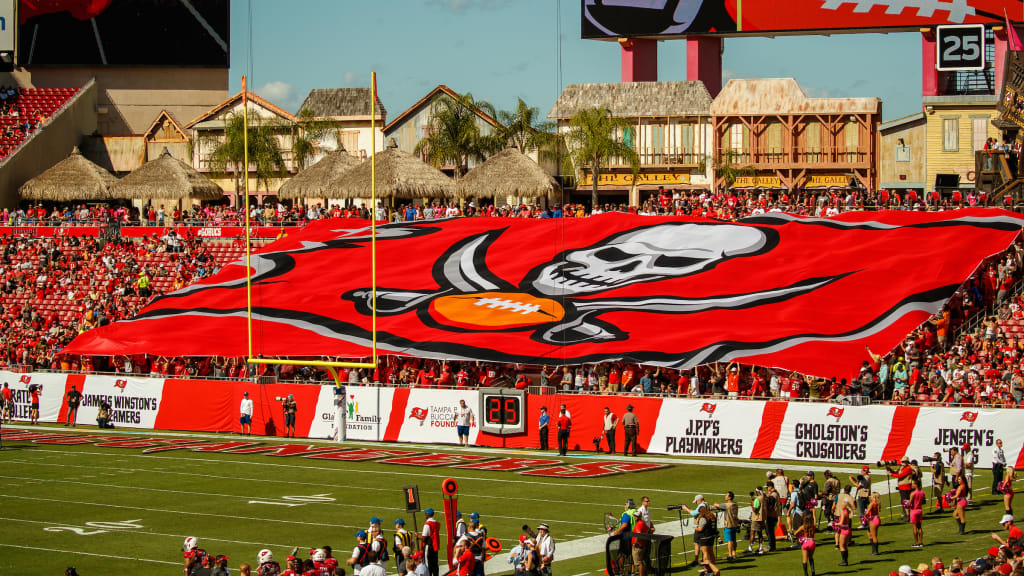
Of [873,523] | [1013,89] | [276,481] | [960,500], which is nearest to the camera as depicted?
[873,523]

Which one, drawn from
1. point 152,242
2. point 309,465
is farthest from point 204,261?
point 309,465

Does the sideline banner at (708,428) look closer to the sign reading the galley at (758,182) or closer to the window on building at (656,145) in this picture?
the sign reading the galley at (758,182)

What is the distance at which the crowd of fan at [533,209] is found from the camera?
1567 inches

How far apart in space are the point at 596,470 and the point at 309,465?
6.08m

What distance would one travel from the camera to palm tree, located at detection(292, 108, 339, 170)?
194ft

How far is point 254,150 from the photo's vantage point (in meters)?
58.6

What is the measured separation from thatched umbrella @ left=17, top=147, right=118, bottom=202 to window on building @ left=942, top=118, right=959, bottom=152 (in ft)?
100

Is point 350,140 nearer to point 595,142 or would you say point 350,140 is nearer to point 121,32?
point 121,32

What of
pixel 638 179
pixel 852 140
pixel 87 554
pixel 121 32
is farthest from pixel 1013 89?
pixel 121 32

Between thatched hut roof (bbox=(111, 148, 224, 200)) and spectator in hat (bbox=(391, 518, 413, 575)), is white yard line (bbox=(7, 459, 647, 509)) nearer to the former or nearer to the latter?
spectator in hat (bbox=(391, 518, 413, 575))

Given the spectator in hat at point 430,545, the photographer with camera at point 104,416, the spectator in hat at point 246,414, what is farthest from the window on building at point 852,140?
the spectator in hat at point 430,545

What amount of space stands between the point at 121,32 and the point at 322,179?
64.7ft

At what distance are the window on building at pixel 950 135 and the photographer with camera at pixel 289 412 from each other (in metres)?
25.6

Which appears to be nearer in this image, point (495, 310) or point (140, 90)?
point (495, 310)
